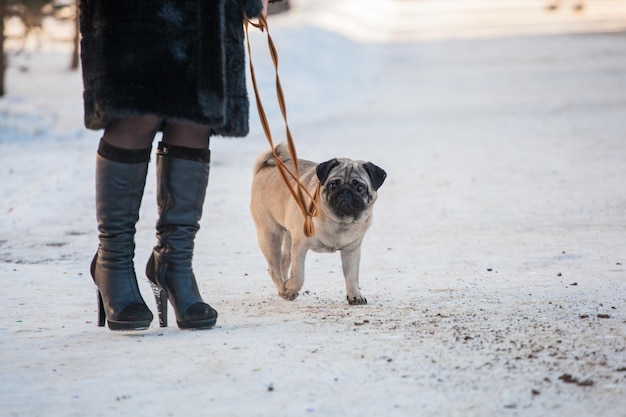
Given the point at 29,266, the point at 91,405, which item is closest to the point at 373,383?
the point at 91,405

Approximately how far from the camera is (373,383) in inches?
123

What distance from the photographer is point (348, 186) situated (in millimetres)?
4863

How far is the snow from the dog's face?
472 mm

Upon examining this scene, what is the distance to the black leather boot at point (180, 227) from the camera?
3.89 meters

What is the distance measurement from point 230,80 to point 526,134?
342 inches

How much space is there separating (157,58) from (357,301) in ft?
5.68

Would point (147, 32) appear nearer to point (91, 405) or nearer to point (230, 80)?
point (230, 80)

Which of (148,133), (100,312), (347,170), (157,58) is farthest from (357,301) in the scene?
(157,58)

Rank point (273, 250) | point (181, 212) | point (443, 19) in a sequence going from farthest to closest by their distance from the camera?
point (443, 19) → point (273, 250) → point (181, 212)

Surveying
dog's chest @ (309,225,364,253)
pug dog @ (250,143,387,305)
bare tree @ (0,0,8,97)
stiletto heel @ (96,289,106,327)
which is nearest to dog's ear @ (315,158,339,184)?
pug dog @ (250,143,387,305)

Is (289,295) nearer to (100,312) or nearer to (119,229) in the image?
(100,312)

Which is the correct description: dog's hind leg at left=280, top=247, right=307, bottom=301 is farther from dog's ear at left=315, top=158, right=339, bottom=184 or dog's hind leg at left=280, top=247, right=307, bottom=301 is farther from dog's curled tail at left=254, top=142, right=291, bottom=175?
dog's curled tail at left=254, top=142, right=291, bottom=175

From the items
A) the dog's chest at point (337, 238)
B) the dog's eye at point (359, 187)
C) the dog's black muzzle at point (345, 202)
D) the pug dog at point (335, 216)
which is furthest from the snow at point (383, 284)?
the dog's eye at point (359, 187)

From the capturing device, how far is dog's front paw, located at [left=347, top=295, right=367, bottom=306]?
187 inches
